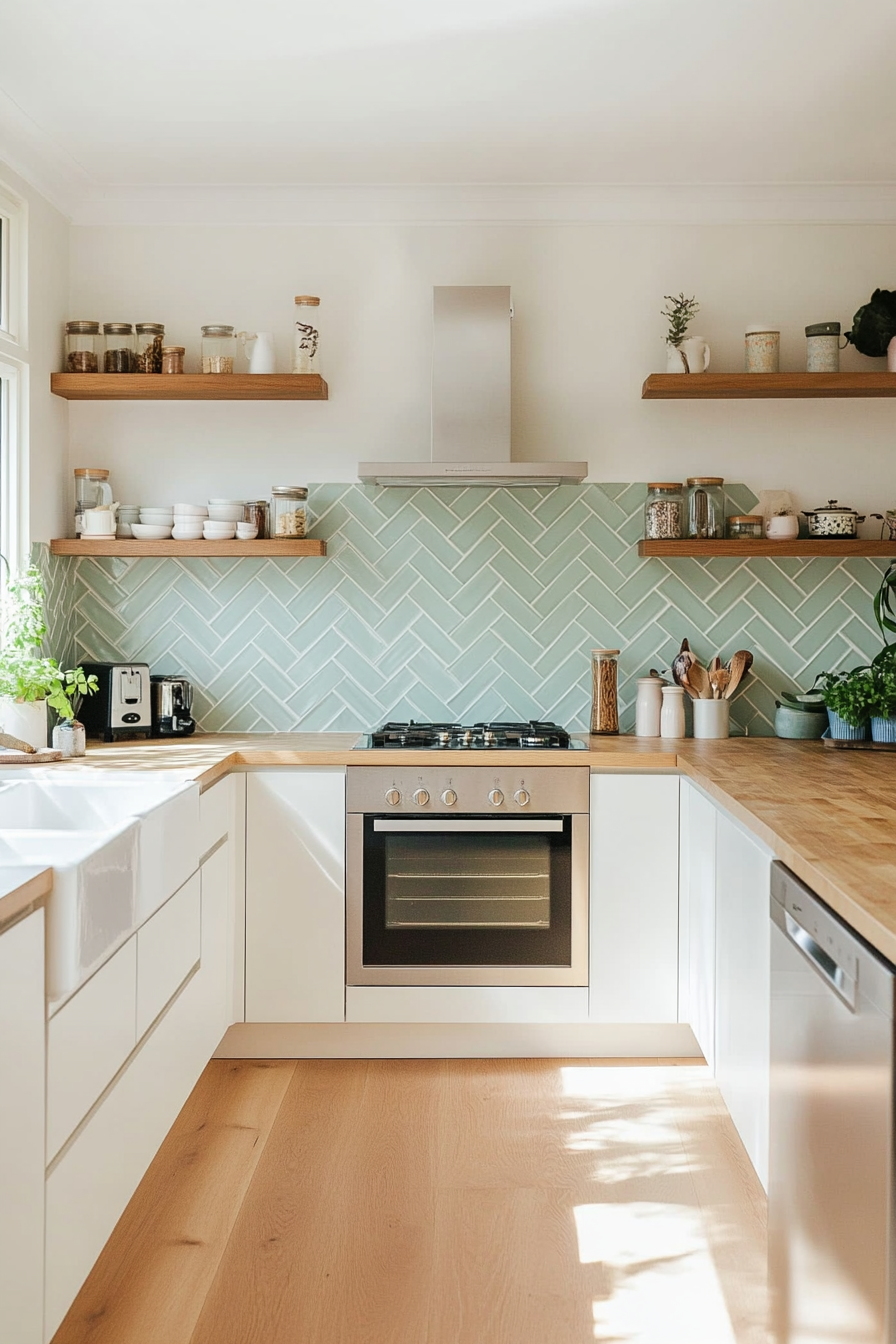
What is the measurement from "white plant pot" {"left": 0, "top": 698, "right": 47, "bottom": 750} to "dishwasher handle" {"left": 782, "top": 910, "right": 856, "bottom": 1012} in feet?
7.17

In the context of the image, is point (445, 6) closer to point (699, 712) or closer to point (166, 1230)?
point (699, 712)

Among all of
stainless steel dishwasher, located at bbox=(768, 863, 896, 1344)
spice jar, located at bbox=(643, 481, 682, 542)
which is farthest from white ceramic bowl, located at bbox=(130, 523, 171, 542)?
stainless steel dishwasher, located at bbox=(768, 863, 896, 1344)

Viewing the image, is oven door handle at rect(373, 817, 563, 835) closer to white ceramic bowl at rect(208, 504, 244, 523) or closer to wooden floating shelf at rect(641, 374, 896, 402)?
white ceramic bowl at rect(208, 504, 244, 523)

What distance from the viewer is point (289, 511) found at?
141 inches

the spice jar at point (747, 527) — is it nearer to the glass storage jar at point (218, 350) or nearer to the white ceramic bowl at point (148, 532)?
the glass storage jar at point (218, 350)

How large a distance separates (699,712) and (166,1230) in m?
2.13

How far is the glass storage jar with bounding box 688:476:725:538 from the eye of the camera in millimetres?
3557

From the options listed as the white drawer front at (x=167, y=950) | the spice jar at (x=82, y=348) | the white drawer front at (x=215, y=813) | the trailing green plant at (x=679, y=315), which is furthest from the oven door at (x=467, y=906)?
the spice jar at (x=82, y=348)

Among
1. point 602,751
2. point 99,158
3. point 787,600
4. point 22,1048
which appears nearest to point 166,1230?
point 22,1048

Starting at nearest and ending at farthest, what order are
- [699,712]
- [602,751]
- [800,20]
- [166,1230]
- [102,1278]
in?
[102,1278]
[166,1230]
[800,20]
[602,751]
[699,712]

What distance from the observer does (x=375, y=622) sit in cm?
372

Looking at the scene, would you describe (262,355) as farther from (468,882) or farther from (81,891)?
(81,891)

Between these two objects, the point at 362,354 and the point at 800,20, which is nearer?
the point at 800,20

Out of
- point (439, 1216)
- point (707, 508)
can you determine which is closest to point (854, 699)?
point (707, 508)
